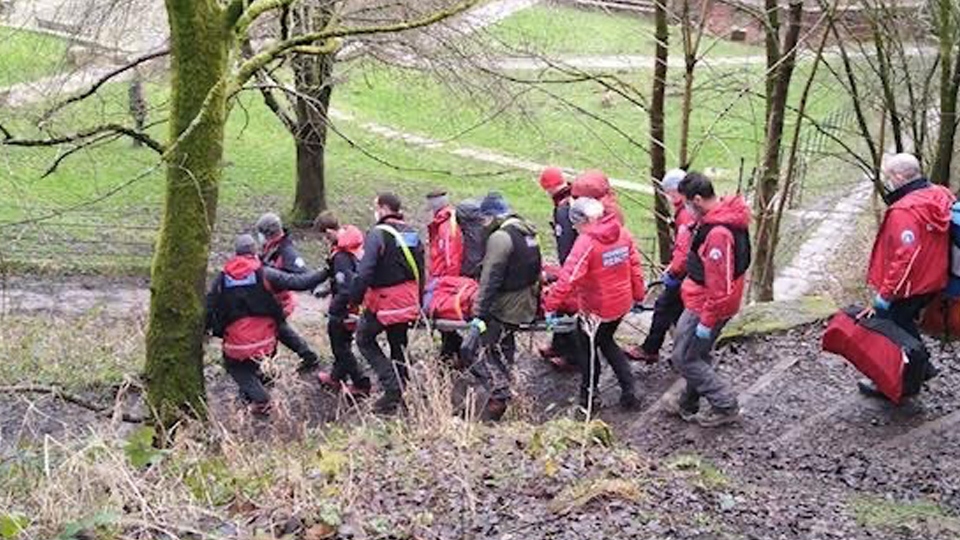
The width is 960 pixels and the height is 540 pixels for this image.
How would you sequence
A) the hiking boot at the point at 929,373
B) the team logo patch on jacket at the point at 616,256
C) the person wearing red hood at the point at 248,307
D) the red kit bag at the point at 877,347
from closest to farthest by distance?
1. the red kit bag at the point at 877,347
2. the hiking boot at the point at 929,373
3. the team logo patch on jacket at the point at 616,256
4. the person wearing red hood at the point at 248,307

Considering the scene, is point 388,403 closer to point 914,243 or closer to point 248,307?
point 248,307

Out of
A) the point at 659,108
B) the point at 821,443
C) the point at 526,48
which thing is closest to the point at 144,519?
the point at 821,443

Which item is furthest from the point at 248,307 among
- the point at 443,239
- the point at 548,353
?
the point at 548,353

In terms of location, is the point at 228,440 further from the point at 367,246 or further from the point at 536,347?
the point at 536,347

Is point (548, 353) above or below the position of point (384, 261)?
below

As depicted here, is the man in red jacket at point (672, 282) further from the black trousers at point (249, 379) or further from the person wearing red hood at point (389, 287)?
the black trousers at point (249, 379)

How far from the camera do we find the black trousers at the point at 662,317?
9.88m

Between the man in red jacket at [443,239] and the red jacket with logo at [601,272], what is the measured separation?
987 mm

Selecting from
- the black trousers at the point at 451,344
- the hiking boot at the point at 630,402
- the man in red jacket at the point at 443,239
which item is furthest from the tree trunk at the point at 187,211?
the hiking boot at the point at 630,402

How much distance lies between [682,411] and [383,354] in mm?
2526

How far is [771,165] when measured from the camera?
13078 mm

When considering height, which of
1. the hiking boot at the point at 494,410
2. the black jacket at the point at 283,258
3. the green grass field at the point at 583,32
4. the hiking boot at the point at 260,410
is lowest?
the hiking boot at the point at 260,410

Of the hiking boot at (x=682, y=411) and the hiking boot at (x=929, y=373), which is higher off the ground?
the hiking boot at (x=929, y=373)

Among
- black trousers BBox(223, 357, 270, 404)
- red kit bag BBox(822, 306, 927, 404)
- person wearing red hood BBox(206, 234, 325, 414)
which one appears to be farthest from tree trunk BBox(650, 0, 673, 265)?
black trousers BBox(223, 357, 270, 404)
